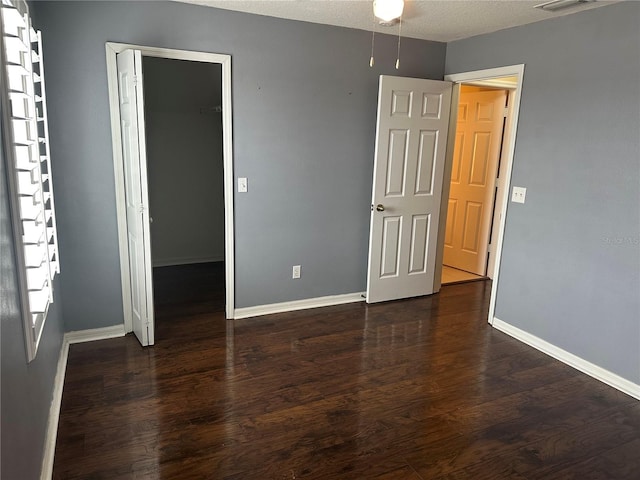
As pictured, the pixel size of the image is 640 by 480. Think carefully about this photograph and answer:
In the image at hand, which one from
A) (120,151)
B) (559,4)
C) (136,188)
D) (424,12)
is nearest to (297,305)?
(136,188)

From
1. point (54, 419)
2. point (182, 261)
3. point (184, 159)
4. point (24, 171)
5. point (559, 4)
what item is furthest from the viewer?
point (182, 261)

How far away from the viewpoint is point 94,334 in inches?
129

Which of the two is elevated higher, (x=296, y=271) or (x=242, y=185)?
(x=242, y=185)

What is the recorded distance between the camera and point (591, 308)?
3.04 metres

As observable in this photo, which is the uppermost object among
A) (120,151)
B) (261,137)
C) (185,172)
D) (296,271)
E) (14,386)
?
(261,137)

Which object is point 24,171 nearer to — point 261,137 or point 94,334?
point 94,334

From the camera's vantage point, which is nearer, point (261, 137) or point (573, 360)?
point (573, 360)

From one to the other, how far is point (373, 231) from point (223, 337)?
5.15ft

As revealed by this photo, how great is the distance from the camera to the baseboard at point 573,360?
2.84 metres

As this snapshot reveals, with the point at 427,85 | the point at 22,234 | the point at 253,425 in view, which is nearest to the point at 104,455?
the point at 253,425

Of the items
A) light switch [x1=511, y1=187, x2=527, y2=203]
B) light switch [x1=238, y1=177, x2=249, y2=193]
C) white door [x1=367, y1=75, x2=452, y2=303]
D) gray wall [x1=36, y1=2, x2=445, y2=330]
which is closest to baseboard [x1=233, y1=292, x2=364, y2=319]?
gray wall [x1=36, y1=2, x2=445, y2=330]

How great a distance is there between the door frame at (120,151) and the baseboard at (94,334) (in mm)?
60

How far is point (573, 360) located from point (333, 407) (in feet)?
5.92

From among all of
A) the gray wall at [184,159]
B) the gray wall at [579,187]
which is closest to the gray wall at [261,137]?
the gray wall at [579,187]
